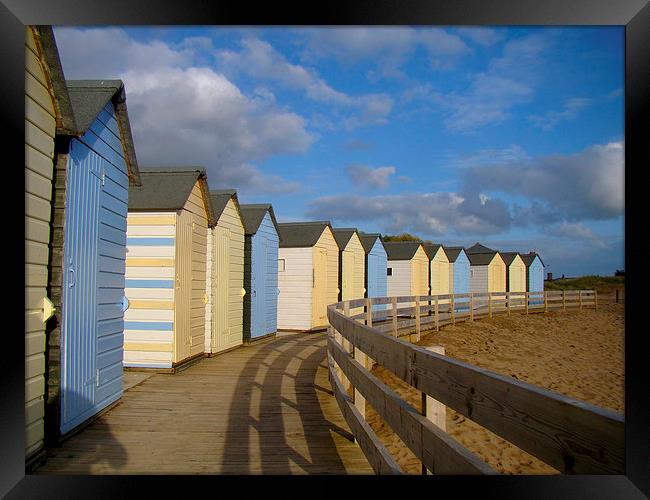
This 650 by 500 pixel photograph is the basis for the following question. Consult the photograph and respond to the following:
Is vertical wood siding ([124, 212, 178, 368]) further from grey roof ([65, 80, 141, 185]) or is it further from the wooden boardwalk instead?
grey roof ([65, 80, 141, 185])

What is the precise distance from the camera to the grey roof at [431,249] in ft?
95.4

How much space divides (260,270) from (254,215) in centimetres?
152

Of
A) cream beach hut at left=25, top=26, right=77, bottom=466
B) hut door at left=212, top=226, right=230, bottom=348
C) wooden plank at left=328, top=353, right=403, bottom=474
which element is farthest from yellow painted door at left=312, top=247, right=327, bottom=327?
cream beach hut at left=25, top=26, right=77, bottom=466

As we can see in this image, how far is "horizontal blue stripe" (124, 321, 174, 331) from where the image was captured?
969 centimetres

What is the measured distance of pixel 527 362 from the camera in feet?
55.1

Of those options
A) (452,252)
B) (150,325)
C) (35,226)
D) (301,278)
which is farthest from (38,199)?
(452,252)

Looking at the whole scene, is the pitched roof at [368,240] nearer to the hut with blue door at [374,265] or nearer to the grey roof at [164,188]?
the hut with blue door at [374,265]

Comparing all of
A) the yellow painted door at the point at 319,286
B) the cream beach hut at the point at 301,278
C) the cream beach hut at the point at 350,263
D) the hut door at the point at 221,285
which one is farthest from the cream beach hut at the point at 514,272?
the hut door at the point at 221,285

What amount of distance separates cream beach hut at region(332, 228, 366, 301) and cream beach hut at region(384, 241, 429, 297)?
372cm

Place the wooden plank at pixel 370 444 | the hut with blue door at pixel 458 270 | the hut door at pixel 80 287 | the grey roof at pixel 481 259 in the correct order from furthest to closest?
1. the grey roof at pixel 481 259
2. the hut with blue door at pixel 458 270
3. the hut door at pixel 80 287
4. the wooden plank at pixel 370 444

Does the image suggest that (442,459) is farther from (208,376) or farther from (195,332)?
(195,332)

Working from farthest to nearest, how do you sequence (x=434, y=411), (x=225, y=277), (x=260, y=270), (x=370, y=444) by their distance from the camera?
1. (x=260, y=270)
2. (x=225, y=277)
3. (x=370, y=444)
4. (x=434, y=411)

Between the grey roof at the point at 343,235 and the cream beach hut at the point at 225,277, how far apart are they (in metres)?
7.77

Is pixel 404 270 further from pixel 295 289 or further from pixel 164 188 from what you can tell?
pixel 164 188
